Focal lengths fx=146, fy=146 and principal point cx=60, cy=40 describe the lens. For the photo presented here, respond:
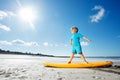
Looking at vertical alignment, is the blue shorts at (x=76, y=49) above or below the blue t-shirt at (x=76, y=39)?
below

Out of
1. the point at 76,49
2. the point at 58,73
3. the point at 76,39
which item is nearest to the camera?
the point at 58,73

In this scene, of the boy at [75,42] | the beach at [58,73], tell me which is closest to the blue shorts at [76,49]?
the boy at [75,42]

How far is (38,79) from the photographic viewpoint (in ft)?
14.1

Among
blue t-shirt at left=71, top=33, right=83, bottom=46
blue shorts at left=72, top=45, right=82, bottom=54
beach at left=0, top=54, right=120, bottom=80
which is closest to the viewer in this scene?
beach at left=0, top=54, right=120, bottom=80

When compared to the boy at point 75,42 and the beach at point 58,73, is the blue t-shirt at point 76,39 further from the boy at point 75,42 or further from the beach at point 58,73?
the beach at point 58,73

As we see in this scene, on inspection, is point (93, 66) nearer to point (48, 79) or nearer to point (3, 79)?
point (48, 79)

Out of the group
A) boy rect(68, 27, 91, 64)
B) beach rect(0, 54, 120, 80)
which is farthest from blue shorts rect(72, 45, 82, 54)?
beach rect(0, 54, 120, 80)

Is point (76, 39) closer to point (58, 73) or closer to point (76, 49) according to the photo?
point (76, 49)

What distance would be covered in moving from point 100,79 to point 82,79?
52cm

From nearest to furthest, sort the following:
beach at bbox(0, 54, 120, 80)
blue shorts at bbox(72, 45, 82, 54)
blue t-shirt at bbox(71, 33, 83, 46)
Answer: beach at bbox(0, 54, 120, 80), blue shorts at bbox(72, 45, 82, 54), blue t-shirt at bbox(71, 33, 83, 46)

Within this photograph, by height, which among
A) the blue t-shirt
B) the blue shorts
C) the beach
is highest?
the blue t-shirt

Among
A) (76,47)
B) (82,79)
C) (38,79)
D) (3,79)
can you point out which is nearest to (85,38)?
(76,47)

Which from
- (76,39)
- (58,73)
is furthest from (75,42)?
(58,73)

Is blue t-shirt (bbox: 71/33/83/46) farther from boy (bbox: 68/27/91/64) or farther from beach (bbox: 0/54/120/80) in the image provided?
beach (bbox: 0/54/120/80)
